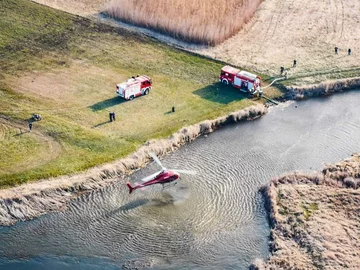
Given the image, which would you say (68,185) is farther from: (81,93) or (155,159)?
(81,93)

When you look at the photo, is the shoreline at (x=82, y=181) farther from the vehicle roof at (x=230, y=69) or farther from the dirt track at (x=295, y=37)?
the dirt track at (x=295, y=37)

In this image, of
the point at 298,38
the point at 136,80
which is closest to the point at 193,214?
the point at 136,80

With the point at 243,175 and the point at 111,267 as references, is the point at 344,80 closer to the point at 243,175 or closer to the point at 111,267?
the point at 243,175

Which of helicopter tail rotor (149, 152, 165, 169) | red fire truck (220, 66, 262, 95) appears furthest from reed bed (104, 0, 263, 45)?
helicopter tail rotor (149, 152, 165, 169)

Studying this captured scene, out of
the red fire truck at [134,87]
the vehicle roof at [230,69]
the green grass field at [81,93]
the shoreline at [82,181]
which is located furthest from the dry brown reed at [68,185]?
the vehicle roof at [230,69]

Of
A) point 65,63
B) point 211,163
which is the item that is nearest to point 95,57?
point 65,63
